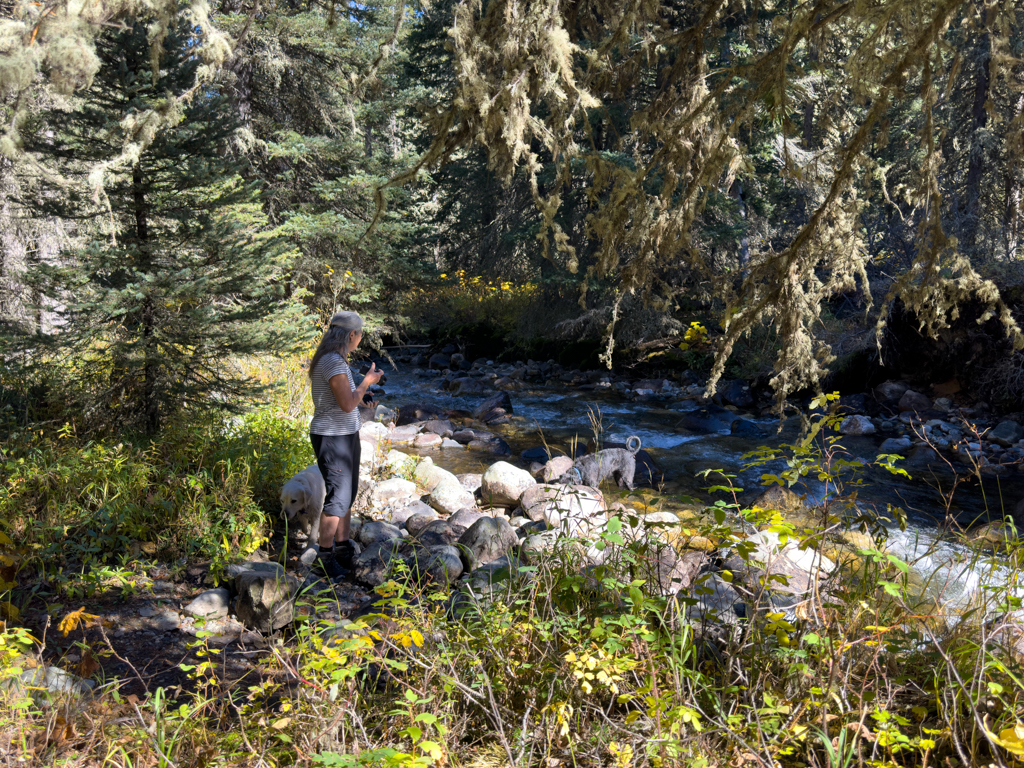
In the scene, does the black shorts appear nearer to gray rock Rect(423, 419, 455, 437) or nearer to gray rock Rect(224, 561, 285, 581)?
gray rock Rect(224, 561, 285, 581)

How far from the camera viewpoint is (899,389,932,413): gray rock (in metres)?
10.7

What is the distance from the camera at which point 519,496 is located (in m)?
6.79

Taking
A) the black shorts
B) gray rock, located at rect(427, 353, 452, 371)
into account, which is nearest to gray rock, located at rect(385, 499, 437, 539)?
the black shorts

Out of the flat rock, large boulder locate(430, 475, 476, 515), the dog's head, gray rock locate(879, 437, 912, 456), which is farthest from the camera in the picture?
gray rock locate(879, 437, 912, 456)

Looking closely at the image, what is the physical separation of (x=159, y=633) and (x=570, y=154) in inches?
141

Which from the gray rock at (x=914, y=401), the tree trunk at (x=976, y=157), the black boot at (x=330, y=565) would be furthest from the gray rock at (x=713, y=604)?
the tree trunk at (x=976, y=157)

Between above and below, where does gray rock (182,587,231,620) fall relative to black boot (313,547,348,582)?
above

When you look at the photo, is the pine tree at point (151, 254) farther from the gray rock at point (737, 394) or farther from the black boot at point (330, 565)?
the gray rock at point (737, 394)

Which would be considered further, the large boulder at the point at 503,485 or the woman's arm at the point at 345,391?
the large boulder at the point at 503,485

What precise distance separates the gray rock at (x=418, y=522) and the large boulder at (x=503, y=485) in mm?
838

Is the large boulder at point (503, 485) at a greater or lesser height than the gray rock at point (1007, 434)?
lesser

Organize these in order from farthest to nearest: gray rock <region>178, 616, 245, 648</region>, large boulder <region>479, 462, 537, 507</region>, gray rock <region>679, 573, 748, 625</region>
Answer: large boulder <region>479, 462, 537, 507</region>
gray rock <region>178, 616, 245, 648</region>
gray rock <region>679, 573, 748, 625</region>

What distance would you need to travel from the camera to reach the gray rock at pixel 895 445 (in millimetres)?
9133

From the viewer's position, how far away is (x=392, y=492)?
6.65 metres
